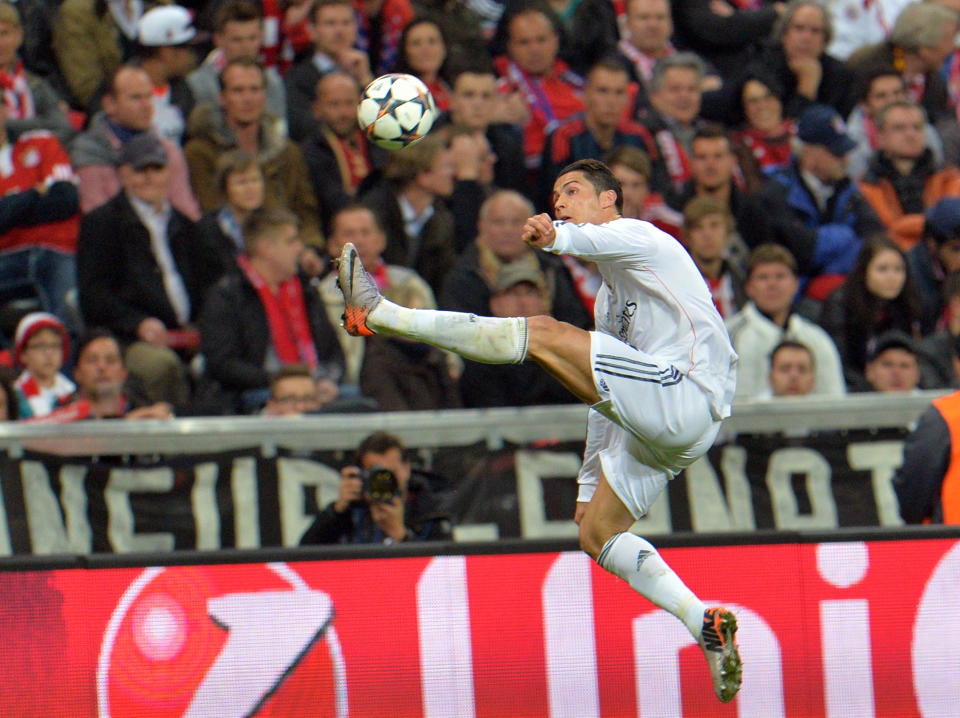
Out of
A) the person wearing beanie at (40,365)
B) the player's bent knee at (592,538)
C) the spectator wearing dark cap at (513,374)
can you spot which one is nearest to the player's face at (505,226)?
the spectator wearing dark cap at (513,374)

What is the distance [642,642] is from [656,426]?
4.19 feet

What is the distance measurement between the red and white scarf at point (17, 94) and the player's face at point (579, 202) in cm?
501

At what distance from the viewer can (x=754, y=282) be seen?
32.3ft

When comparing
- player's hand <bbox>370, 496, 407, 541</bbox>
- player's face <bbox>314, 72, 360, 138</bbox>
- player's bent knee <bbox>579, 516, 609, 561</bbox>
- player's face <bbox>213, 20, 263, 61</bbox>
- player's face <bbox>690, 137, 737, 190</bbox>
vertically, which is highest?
player's face <bbox>213, 20, 263, 61</bbox>

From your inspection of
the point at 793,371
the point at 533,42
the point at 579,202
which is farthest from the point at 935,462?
the point at 533,42

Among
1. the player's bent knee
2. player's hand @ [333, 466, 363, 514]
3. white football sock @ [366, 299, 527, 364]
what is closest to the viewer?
white football sock @ [366, 299, 527, 364]

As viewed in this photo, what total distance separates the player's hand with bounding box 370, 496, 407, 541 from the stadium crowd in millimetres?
1000

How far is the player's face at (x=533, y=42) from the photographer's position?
1152cm

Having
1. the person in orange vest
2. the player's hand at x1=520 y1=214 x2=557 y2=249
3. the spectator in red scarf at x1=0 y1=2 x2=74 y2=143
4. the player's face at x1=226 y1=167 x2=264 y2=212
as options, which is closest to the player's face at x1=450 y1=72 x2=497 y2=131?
the player's face at x1=226 y1=167 x2=264 y2=212

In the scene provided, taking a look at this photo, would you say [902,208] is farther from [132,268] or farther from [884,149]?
[132,268]

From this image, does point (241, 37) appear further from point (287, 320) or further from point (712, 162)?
point (712, 162)

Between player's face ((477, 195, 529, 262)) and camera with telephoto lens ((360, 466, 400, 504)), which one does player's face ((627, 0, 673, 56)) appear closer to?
player's face ((477, 195, 529, 262))

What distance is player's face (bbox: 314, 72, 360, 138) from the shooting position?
10602 millimetres

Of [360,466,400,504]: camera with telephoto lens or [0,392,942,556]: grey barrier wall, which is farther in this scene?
[0,392,942,556]: grey barrier wall
